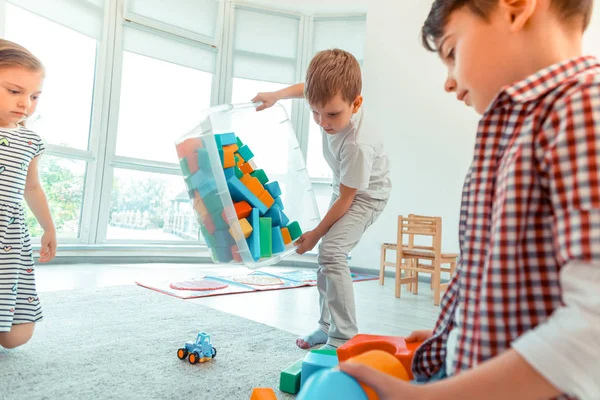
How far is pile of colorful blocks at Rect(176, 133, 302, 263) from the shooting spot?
1.05 m

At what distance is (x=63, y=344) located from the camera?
1.04 m

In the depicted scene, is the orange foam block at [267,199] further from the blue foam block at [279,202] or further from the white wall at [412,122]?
the white wall at [412,122]

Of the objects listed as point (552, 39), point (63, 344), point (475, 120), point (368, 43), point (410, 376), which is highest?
point (368, 43)

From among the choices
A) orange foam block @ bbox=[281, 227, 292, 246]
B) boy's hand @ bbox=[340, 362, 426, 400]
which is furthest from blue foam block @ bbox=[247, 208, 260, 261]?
boy's hand @ bbox=[340, 362, 426, 400]

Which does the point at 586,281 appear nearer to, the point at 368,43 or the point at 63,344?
the point at 63,344

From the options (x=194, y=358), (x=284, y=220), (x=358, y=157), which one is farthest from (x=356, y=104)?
(x=194, y=358)

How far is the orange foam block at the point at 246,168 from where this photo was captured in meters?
1.20

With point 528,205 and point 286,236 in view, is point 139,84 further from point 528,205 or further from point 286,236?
point 528,205

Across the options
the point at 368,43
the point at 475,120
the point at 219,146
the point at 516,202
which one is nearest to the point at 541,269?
the point at 516,202

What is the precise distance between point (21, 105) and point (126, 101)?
2174mm

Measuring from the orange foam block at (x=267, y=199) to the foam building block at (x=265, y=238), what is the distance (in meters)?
0.05

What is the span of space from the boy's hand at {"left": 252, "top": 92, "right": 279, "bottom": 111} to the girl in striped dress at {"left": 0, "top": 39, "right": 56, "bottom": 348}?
535 millimetres

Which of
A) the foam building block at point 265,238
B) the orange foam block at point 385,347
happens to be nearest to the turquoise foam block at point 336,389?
the orange foam block at point 385,347

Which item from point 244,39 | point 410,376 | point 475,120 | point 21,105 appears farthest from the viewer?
point 244,39
